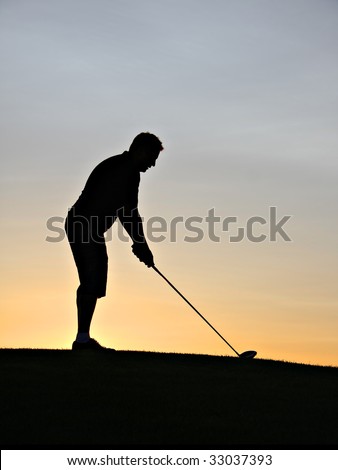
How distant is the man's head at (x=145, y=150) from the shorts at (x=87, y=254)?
3.16 ft

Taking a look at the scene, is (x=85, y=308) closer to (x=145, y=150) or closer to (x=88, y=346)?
(x=88, y=346)

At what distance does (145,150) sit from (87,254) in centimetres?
143

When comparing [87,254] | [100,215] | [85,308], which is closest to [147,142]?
[100,215]

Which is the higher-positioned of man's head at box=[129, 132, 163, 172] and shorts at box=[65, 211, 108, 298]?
man's head at box=[129, 132, 163, 172]

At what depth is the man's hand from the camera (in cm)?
1138

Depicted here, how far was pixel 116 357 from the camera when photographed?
10750mm

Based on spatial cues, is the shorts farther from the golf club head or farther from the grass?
the golf club head

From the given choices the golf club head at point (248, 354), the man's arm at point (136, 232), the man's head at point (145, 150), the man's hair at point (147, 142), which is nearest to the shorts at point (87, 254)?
the man's arm at point (136, 232)

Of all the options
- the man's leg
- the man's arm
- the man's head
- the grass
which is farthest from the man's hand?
the grass

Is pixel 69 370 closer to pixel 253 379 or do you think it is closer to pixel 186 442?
pixel 253 379

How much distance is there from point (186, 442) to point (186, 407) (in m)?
1.03

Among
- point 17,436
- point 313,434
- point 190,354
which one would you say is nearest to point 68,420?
point 17,436

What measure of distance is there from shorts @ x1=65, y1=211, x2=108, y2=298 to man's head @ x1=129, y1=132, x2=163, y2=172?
96 cm

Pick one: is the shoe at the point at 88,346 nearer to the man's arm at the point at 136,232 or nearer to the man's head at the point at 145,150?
the man's arm at the point at 136,232
